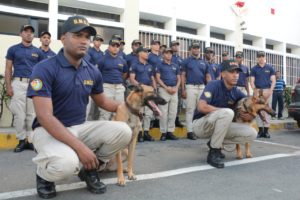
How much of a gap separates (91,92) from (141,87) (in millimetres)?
660

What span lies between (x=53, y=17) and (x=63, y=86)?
5.92 meters

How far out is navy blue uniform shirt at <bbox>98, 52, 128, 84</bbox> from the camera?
694 cm

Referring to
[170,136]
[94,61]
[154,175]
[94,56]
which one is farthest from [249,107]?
[94,56]

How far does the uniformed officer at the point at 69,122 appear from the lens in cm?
309

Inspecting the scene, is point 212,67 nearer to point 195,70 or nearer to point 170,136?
point 195,70

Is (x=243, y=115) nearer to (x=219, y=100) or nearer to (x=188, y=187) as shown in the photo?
(x=219, y=100)

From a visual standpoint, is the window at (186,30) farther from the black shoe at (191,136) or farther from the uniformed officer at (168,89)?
the black shoe at (191,136)

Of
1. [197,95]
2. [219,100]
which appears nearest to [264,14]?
[197,95]

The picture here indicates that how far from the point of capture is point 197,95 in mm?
7836

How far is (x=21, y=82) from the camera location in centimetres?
597

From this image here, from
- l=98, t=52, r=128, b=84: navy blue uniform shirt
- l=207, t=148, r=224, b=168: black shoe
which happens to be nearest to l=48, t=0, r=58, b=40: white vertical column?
l=98, t=52, r=128, b=84: navy blue uniform shirt

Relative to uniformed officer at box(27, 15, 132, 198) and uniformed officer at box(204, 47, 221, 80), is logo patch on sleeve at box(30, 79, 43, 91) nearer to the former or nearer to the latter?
uniformed officer at box(27, 15, 132, 198)

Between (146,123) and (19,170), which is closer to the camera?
(19,170)

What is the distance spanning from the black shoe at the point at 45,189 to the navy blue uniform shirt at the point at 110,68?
145 inches
